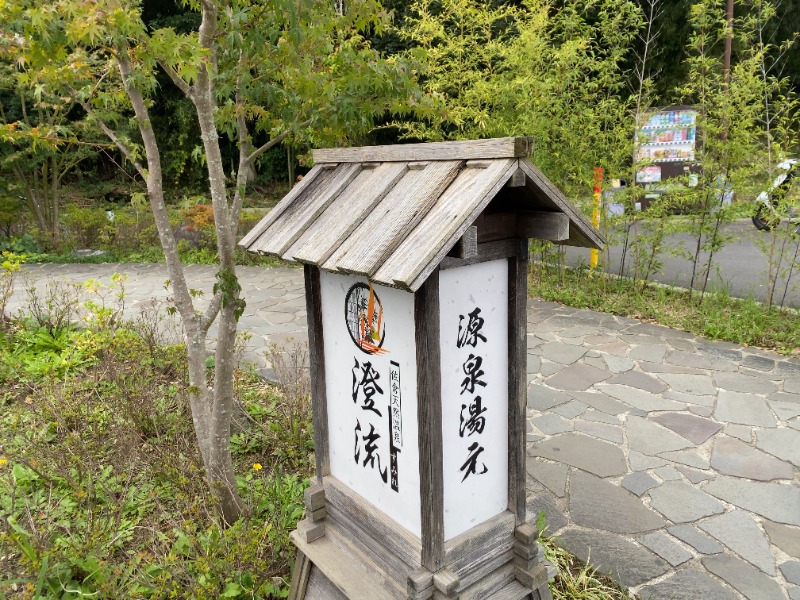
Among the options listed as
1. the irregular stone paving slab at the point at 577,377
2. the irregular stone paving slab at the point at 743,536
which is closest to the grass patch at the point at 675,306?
the irregular stone paving slab at the point at 577,377

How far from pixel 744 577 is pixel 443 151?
279 cm

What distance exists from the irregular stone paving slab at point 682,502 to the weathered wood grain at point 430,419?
2193 millimetres

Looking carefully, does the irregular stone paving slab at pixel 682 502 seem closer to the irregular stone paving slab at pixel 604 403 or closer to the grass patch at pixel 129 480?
the irregular stone paving slab at pixel 604 403

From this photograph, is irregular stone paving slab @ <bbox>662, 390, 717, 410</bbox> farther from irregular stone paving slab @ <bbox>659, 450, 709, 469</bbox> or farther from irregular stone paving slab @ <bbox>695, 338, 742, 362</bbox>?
irregular stone paving slab @ <bbox>695, 338, 742, 362</bbox>

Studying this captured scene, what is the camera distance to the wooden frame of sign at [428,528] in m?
1.92

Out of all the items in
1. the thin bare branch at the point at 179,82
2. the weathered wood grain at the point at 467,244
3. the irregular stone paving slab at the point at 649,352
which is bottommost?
the irregular stone paving slab at the point at 649,352

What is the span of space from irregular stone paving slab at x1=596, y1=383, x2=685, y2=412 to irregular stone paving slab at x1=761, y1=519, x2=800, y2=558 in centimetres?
155

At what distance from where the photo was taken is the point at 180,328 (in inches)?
267

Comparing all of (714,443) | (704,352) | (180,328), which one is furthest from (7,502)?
(704,352)

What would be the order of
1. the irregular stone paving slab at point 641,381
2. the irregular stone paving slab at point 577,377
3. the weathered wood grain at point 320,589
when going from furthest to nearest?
the irregular stone paving slab at point 577,377
the irregular stone paving slab at point 641,381
the weathered wood grain at point 320,589

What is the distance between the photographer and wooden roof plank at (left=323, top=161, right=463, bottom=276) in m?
1.73

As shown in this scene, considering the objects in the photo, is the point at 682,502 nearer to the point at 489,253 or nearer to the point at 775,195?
the point at 489,253

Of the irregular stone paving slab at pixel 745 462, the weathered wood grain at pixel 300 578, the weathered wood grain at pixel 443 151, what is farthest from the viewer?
the irregular stone paving slab at pixel 745 462

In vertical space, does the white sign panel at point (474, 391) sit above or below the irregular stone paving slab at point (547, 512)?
above
